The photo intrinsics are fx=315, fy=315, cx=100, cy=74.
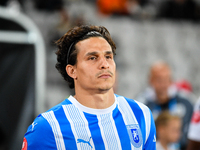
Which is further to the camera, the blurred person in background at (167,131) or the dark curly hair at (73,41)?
the blurred person in background at (167,131)

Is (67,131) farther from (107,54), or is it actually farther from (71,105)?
(107,54)

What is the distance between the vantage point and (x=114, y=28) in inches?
344

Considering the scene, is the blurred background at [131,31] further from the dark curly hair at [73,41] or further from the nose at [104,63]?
the nose at [104,63]

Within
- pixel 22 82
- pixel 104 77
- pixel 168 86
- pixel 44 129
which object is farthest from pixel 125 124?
pixel 168 86

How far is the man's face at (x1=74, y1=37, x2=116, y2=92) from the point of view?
2158 millimetres

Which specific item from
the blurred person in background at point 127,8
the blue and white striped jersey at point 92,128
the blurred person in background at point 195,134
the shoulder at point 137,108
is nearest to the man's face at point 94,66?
the blue and white striped jersey at point 92,128

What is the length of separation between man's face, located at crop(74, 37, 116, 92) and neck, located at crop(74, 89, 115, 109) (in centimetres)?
5

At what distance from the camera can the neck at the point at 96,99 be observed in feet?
7.32

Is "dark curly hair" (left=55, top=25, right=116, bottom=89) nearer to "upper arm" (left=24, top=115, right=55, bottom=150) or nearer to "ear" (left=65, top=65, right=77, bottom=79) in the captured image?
"ear" (left=65, top=65, right=77, bottom=79)

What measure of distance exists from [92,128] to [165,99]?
2755 mm

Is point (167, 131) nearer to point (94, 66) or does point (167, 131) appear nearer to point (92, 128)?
point (92, 128)

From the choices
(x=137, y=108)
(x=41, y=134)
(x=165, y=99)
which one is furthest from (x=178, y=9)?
(x=41, y=134)

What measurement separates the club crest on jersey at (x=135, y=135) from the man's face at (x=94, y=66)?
0.34 meters

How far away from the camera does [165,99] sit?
474 centimetres
